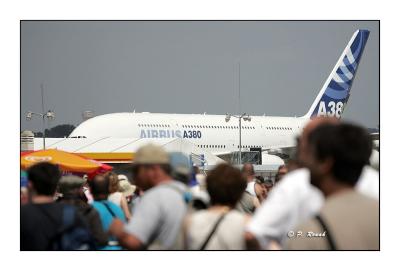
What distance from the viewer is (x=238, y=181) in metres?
5.36

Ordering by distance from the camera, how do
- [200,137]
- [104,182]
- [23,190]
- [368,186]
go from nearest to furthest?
1. [368,186]
2. [23,190]
3. [104,182]
4. [200,137]

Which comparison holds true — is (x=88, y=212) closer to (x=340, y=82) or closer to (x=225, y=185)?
(x=225, y=185)

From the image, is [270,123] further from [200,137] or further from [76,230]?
[76,230]

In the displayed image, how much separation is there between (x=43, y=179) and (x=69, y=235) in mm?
416

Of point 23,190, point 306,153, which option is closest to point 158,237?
point 306,153

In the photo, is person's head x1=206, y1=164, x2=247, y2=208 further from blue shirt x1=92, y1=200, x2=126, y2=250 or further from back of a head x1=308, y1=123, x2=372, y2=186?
blue shirt x1=92, y1=200, x2=126, y2=250

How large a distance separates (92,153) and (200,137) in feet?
109

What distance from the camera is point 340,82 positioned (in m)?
65.4

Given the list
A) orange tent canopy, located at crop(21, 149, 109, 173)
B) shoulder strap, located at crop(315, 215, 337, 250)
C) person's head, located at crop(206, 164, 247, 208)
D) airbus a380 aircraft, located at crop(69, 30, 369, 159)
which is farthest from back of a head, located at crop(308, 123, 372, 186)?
airbus a380 aircraft, located at crop(69, 30, 369, 159)

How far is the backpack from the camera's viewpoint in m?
5.54

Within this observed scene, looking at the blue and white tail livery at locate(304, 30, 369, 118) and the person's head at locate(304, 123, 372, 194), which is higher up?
the blue and white tail livery at locate(304, 30, 369, 118)

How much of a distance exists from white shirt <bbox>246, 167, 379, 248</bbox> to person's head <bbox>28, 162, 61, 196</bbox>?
6.20 ft

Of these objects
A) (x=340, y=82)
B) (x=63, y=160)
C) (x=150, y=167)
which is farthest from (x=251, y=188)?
(x=340, y=82)

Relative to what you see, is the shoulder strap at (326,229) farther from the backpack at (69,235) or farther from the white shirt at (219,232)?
the backpack at (69,235)
